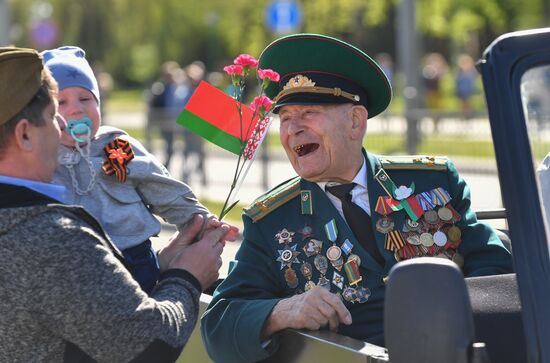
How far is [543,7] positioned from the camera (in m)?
38.2

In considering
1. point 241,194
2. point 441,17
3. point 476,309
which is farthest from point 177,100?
point 441,17

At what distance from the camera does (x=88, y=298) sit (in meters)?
2.50

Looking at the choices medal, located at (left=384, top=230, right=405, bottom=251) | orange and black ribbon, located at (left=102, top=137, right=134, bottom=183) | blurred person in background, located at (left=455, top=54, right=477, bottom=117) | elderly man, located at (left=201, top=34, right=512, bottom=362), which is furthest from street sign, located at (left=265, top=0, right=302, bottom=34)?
medal, located at (left=384, top=230, right=405, bottom=251)

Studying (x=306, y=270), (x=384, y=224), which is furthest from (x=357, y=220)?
(x=306, y=270)

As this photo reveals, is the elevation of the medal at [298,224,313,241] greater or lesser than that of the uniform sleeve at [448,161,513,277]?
greater

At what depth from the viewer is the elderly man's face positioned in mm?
3672

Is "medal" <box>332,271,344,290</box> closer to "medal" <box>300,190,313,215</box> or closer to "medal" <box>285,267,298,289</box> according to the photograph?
"medal" <box>285,267,298,289</box>

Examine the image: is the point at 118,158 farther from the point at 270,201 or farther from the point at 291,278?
the point at 291,278

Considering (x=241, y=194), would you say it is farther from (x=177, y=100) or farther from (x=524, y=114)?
(x=524, y=114)

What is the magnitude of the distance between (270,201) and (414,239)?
0.47 m

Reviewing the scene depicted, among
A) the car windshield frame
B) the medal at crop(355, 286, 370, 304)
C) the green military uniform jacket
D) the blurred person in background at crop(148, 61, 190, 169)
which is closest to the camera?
the car windshield frame

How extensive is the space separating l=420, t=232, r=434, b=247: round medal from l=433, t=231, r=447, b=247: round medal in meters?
0.01

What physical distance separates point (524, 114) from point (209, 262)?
3.19 ft

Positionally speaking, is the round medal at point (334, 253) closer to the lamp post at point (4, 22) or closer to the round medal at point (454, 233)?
the round medal at point (454, 233)
